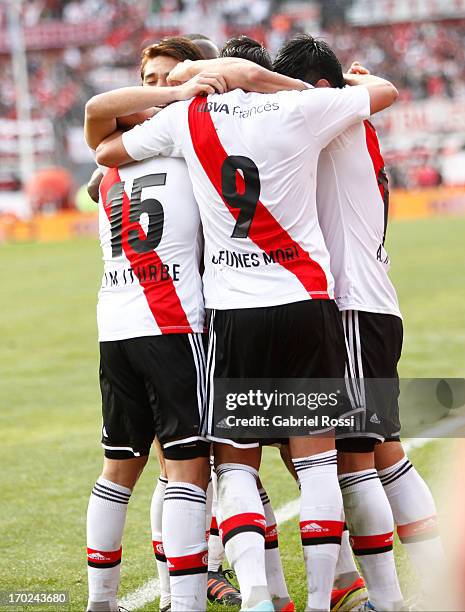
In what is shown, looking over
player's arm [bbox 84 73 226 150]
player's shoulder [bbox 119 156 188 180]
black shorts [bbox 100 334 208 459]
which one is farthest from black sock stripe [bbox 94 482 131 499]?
player's arm [bbox 84 73 226 150]

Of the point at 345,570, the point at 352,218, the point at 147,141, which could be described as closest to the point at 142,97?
the point at 147,141

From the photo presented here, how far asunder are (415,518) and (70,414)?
4.70 metres

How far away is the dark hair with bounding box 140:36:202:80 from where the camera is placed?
13.2 ft

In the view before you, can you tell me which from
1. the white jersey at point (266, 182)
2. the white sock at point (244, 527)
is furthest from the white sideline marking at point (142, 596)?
the white jersey at point (266, 182)

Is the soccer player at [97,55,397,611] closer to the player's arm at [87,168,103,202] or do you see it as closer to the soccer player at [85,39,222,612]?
the soccer player at [85,39,222,612]

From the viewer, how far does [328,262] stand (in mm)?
3549

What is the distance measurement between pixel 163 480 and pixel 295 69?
1588 millimetres

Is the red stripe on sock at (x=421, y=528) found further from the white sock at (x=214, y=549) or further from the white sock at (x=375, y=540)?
the white sock at (x=214, y=549)

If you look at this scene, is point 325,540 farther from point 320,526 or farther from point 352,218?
point 352,218

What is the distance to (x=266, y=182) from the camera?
11.4 feet

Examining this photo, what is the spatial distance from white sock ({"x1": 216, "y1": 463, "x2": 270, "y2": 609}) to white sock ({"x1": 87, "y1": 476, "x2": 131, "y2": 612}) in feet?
1.48

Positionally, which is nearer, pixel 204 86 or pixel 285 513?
pixel 204 86

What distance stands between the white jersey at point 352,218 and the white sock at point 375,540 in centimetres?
64

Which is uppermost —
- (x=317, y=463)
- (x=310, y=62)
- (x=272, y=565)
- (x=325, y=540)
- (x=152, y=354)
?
(x=310, y=62)
